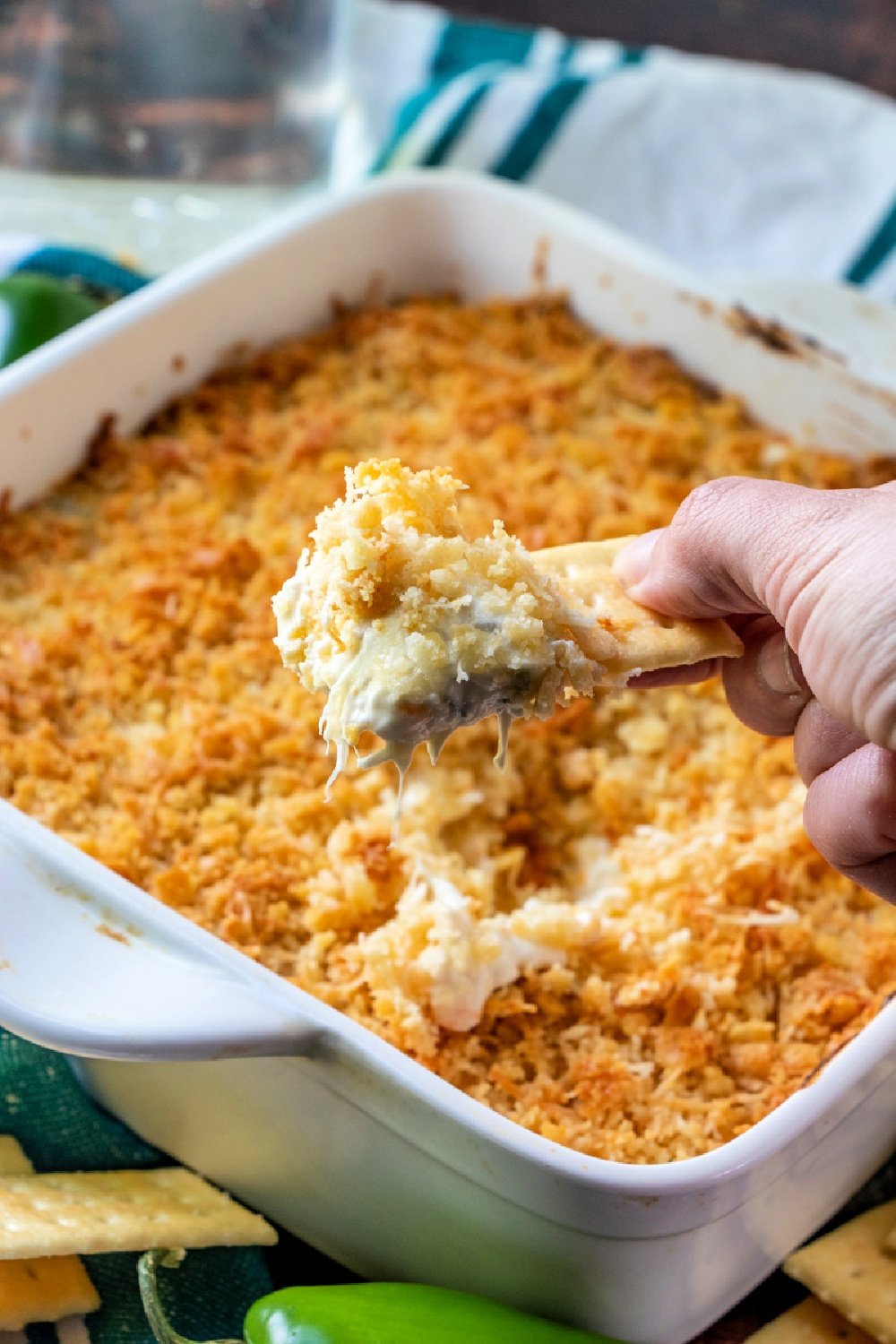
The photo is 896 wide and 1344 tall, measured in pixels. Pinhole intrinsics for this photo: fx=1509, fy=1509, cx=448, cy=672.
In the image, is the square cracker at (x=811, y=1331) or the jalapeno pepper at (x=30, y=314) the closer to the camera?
the square cracker at (x=811, y=1331)

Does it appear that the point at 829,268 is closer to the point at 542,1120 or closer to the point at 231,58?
the point at 231,58

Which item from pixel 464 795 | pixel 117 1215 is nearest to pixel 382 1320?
pixel 117 1215

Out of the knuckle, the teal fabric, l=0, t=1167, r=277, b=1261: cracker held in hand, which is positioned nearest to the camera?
the knuckle

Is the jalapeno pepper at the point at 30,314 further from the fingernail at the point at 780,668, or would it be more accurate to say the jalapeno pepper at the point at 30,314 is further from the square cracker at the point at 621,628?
the fingernail at the point at 780,668

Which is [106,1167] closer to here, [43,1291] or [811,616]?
[43,1291]

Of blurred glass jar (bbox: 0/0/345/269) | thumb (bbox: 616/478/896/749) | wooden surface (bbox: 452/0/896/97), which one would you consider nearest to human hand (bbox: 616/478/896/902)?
thumb (bbox: 616/478/896/749)

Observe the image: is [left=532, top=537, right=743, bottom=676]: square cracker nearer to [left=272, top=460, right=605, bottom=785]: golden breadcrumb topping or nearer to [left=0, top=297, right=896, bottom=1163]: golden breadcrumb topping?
[left=272, top=460, right=605, bottom=785]: golden breadcrumb topping

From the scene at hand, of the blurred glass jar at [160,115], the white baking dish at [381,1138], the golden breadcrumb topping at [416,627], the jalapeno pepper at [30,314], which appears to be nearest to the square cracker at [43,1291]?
the white baking dish at [381,1138]
